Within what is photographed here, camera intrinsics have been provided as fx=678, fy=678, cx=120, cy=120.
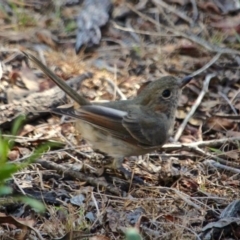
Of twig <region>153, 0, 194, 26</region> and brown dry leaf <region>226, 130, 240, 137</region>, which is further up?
twig <region>153, 0, 194, 26</region>

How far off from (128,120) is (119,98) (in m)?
1.11

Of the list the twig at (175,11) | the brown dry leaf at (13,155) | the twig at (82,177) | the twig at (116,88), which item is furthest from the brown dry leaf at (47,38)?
the twig at (82,177)

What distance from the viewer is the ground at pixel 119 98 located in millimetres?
4914

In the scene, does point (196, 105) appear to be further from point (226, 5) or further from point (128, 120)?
point (226, 5)

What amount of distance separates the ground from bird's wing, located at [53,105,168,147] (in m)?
0.30

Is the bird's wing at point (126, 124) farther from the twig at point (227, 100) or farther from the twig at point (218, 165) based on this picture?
the twig at point (227, 100)

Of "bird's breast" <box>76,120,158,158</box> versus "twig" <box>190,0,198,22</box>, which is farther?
"twig" <box>190,0,198,22</box>

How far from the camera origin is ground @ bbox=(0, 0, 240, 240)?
16.1 feet

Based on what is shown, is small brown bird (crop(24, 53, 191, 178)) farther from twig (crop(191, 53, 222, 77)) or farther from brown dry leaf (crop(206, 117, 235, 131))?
twig (crop(191, 53, 222, 77))

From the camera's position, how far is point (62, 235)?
452 centimetres

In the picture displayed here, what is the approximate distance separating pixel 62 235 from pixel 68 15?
15.0ft

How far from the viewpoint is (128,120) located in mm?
6004

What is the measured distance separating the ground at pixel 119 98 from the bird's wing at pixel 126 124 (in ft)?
0.97

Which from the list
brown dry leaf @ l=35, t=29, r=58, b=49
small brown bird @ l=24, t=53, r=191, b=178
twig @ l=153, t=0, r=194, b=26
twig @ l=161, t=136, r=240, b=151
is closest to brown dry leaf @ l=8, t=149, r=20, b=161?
small brown bird @ l=24, t=53, r=191, b=178
